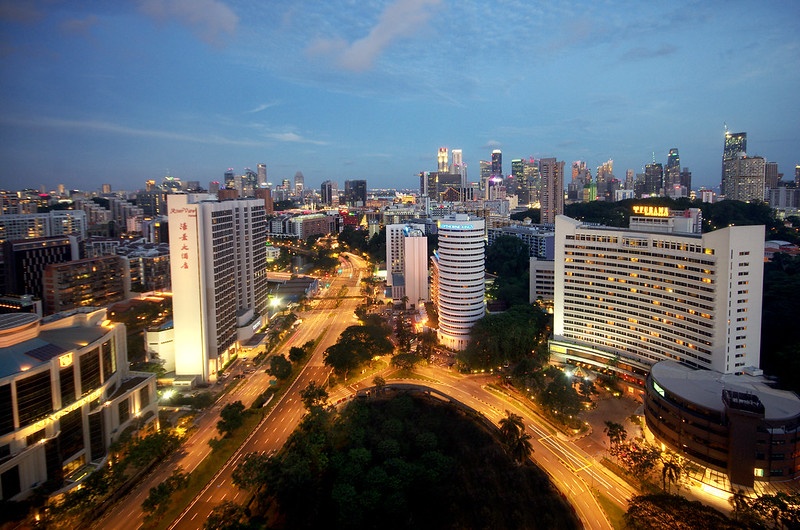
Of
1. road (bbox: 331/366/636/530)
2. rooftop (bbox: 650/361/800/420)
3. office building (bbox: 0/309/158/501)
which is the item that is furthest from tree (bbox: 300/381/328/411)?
rooftop (bbox: 650/361/800/420)

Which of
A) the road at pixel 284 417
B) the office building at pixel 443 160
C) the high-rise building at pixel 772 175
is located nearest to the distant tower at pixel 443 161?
the office building at pixel 443 160

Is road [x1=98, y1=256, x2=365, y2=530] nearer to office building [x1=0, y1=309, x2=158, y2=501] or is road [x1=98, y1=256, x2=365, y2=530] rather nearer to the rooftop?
office building [x1=0, y1=309, x2=158, y2=501]

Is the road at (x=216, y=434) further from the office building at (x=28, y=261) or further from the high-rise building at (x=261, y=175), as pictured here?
the high-rise building at (x=261, y=175)

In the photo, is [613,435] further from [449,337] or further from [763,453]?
[449,337]

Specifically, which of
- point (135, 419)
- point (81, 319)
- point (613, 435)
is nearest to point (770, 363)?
point (613, 435)

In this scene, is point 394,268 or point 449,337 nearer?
point 449,337

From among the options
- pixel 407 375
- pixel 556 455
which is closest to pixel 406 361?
pixel 407 375

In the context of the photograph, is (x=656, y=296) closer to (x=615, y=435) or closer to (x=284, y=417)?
(x=615, y=435)
